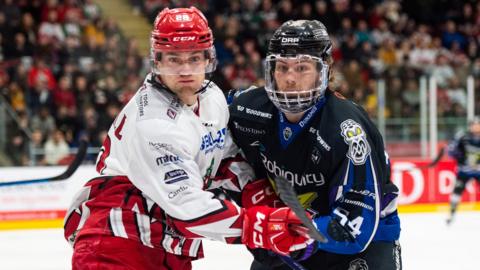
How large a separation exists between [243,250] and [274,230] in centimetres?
331

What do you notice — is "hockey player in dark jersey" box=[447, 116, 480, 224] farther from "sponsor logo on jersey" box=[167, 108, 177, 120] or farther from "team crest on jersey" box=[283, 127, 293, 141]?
"sponsor logo on jersey" box=[167, 108, 177, 120]

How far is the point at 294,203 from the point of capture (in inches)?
78.7

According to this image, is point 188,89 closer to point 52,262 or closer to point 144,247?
point 144,247

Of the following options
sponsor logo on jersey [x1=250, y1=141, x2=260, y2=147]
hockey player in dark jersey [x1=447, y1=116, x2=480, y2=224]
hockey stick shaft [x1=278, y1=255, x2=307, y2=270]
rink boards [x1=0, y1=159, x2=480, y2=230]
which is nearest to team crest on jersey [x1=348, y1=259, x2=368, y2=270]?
hockey stick shaft [x1=278, y1=255, x2=307, y2=270]

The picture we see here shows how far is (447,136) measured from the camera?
843cm

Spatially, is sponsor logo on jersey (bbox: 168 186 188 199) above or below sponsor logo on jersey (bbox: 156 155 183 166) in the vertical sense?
below

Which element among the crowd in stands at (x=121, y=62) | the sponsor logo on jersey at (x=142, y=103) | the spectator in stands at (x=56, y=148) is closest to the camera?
the sponsor logo on jersey at (x=142, y=103)

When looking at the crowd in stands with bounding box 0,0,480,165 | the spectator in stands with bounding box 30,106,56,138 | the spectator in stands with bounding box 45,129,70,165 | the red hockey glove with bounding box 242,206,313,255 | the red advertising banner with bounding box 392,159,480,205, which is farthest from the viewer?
the red advertising banner with bounding box 392,159,480,205

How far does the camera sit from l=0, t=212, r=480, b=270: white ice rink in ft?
16.2

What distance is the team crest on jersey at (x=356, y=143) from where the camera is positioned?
7.52 ft

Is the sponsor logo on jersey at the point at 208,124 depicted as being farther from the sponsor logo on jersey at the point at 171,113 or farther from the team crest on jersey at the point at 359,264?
the team crest on jersey at the point at 359,264

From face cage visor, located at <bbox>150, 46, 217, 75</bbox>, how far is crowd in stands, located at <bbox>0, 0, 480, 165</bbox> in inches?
195

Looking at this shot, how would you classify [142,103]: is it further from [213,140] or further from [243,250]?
[243,250]

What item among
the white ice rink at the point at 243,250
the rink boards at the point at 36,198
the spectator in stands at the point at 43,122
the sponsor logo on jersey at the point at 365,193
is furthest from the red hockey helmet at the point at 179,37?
the spectator in stands at the point at 43,122
